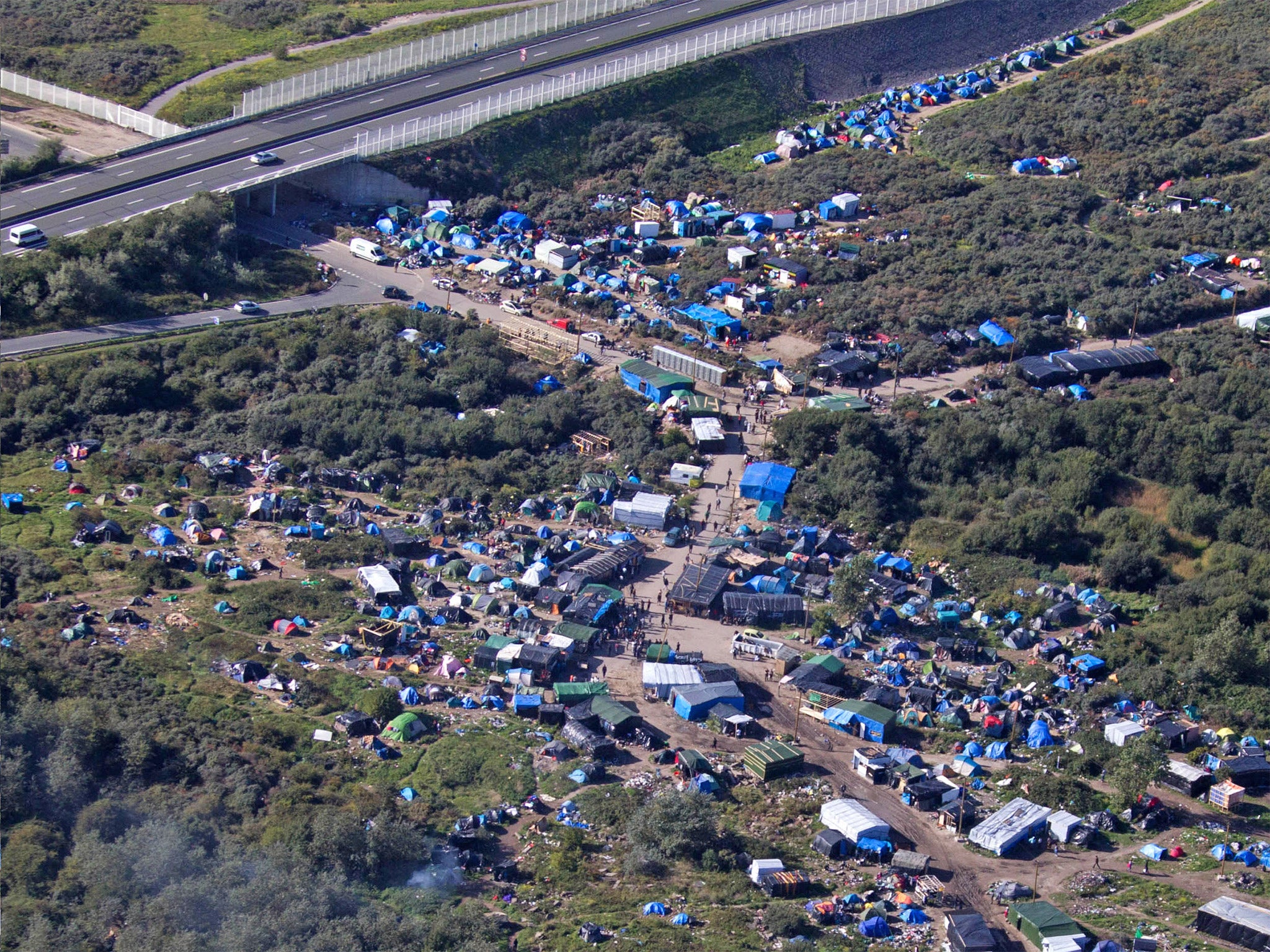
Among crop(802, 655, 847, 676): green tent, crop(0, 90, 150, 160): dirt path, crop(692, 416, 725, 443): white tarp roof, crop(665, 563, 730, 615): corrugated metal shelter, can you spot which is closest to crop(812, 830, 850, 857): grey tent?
crop(802, 655, 847, 676): green tent

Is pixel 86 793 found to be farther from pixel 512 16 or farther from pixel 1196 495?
pixel 512 16

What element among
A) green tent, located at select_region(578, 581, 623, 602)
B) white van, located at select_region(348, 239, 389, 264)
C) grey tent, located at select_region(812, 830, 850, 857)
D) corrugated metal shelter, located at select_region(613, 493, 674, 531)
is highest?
white van, located at select_region(348, 239, 389, 264)

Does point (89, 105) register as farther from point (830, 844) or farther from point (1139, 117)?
point (830, 844)

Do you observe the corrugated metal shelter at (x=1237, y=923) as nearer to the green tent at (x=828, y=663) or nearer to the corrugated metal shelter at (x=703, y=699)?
the green tent at (x=828, y=663)

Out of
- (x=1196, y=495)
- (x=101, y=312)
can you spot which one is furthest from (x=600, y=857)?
(x=101, y=312)

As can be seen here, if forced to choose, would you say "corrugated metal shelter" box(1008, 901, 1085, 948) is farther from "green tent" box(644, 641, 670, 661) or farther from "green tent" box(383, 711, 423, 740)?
"green tent" box(383, 711, 423, 740)

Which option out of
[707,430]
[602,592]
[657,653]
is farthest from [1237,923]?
[707,430]
